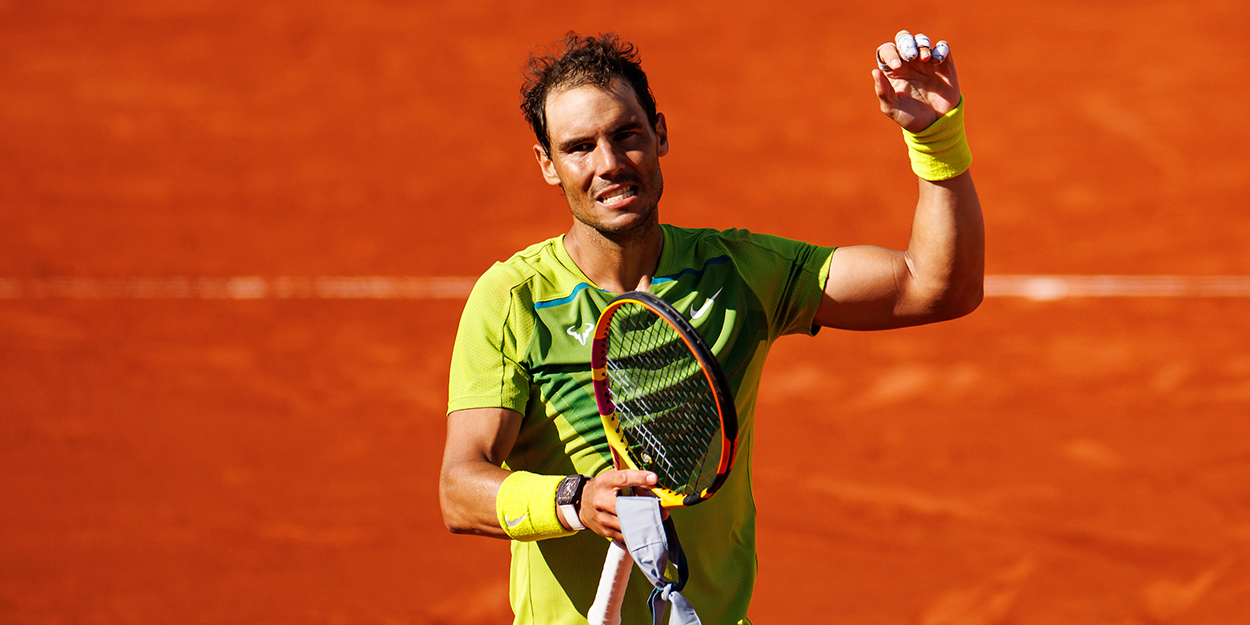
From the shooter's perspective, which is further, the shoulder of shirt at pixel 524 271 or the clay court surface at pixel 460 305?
the clay court surface at pixel 460 305

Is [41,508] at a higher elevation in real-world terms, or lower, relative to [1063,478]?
higher

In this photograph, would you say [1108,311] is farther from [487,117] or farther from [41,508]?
[41,508]

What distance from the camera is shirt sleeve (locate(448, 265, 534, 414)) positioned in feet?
9.38

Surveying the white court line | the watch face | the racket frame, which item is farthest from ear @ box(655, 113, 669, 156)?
the white court line

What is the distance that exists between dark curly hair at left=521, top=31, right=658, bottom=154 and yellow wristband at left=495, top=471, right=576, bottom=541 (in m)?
0.90

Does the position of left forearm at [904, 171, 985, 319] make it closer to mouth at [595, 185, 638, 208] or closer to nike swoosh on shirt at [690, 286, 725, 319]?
nike swoosh on shirt at [690, 286, 725, 319]

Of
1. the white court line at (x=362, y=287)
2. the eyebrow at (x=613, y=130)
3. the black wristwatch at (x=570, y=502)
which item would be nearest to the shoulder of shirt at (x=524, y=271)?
the eyebrow at (x=613, y=130)

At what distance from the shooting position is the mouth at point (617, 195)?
2865mm

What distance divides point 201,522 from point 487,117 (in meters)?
5.54

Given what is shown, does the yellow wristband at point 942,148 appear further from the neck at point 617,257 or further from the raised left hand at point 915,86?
the neck at point 617,257

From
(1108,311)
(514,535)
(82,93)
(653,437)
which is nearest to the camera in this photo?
(514,535)

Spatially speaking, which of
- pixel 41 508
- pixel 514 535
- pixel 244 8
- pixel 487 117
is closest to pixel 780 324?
pixel 514 535

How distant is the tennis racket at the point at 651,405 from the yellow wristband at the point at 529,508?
0.24 metres

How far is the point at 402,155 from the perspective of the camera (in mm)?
10945
